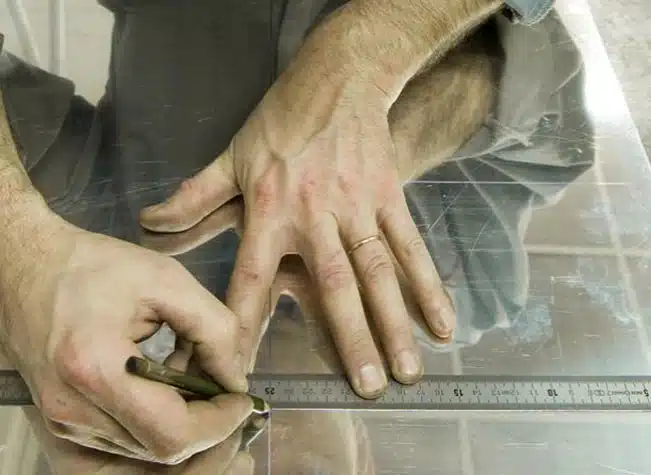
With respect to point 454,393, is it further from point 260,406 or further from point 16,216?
point 16,216

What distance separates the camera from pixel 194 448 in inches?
27.2

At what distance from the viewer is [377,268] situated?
2.77ft

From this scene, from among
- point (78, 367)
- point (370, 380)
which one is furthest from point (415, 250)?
point (78, 367)

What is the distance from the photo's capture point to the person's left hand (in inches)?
31.9

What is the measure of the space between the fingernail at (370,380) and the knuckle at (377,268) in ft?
0.31

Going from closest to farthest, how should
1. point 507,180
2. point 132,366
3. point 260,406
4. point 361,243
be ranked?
point 132,366 → point 260,406 → point 361,243 → point 507,180

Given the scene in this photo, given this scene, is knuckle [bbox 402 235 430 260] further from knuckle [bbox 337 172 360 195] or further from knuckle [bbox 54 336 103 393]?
knuckle [bbox 54 336 103 393]

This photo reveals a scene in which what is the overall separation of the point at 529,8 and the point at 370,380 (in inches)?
21.3

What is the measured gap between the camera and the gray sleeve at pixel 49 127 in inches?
37.5

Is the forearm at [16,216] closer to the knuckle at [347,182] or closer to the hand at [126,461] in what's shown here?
the hand at [126,461]

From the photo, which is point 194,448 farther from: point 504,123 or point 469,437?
point 504,123

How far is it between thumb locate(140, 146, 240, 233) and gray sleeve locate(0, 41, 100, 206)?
115 mm

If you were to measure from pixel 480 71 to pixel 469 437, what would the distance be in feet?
1.69

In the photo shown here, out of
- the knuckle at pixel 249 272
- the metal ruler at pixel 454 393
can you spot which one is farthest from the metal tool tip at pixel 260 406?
the knuckle at pixel 249 272
